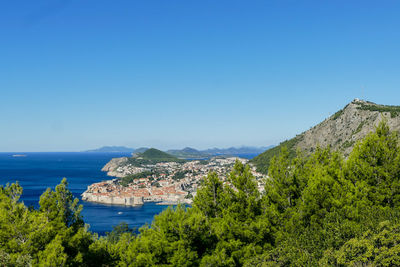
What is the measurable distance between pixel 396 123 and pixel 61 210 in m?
88.6

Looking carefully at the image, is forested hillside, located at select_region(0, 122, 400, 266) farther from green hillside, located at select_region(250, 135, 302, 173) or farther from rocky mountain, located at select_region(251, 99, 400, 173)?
green hillside, located at select_region(250, 135, 302, 173)

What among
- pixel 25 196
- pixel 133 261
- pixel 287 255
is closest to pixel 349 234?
pixel 287 255

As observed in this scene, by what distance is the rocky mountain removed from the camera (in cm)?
8850

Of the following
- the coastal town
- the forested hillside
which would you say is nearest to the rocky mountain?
the coastal town

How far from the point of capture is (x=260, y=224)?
17.6 metres

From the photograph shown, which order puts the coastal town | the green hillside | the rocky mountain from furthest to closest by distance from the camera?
the green hillside
the coastal town
the rocky mountain

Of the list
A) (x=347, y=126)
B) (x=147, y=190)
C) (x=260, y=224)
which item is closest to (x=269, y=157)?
(x=347, y=126)

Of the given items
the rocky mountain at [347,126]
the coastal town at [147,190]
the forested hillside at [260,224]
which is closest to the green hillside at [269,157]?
the rocky mountain at [347,126]

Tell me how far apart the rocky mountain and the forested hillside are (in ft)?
236

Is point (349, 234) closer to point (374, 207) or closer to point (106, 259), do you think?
point (374, 207)

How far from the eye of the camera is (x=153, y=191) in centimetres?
12038

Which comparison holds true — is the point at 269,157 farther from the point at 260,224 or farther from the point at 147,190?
the point at 260,224

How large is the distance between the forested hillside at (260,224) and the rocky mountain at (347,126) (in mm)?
71873

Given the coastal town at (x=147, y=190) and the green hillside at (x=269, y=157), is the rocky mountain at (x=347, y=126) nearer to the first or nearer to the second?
the green hillside at (x=269, y=157)
